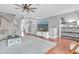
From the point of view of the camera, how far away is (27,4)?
1831mm

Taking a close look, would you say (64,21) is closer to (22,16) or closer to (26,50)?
(22,16)

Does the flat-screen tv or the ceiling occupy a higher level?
the ceiling

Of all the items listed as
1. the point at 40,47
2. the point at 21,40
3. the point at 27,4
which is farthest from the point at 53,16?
the point at 21,40

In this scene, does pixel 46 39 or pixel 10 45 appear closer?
pixel 10 45

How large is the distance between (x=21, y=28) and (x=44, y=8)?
61 cm

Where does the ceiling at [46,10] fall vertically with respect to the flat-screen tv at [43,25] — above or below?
above

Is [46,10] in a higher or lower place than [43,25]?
higher

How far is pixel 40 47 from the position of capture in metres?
1.92

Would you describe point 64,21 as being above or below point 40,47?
above
